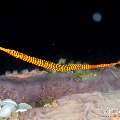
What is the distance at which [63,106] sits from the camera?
506cm

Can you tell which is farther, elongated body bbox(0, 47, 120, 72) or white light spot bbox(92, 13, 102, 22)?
white light spot bbox(92, 13, 102, 22)

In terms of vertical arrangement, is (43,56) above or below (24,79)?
above

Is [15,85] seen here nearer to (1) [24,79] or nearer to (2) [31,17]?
(1) [24,79]

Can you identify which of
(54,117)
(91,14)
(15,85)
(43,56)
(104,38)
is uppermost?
(91,14)

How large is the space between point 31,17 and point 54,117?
2.08 meters

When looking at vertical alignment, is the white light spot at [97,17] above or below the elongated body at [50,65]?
above

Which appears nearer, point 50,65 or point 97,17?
point 97,17

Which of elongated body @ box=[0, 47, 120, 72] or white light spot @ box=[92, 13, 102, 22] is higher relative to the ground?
white light spot @ box=[92, 13, 102, 22]

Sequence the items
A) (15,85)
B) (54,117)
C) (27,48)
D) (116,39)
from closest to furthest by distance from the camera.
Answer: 1. (54,117)
2. (15,85)
3. (27,48)
4. (116,39)

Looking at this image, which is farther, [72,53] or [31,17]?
[72,53]

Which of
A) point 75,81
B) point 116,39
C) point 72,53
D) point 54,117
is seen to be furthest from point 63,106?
point 116,39

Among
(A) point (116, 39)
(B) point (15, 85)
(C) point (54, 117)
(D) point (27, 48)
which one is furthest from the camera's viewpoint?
(A) point (116, 39)

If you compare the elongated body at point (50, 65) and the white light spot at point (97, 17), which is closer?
the elongated body at point (50, 65)

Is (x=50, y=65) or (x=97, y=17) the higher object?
(x=97, y=17)
